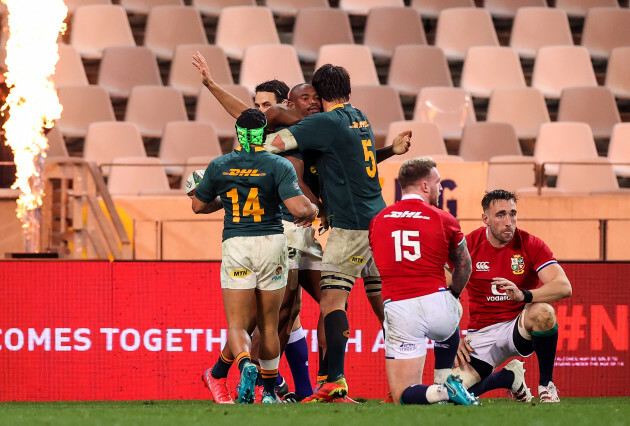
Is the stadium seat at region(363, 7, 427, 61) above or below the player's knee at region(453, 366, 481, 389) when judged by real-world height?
above

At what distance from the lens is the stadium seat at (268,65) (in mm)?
13695

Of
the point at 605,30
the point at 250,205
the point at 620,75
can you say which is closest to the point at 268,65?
the point at 620,75

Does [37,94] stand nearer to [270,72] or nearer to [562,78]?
[270,72]

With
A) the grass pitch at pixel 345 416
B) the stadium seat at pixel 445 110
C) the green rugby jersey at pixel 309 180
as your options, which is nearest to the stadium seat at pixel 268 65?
the stadium seat at pixel 445 110

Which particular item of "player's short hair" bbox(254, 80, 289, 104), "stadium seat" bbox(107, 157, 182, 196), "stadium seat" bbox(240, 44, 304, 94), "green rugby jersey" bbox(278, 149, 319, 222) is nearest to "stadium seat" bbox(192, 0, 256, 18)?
"stadium seat" bbox(240, 44, 304, 94)

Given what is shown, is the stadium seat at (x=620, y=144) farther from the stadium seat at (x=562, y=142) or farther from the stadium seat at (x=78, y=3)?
the stadium seat at (x=78, y=3)

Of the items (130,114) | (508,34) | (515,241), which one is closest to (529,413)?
(515,241)

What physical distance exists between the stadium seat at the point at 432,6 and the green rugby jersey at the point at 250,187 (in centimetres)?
937

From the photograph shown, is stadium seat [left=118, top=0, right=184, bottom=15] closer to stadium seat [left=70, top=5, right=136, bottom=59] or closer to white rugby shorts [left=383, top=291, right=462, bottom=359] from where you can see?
stadium seat [left=70, top=5, right=136, bottom=59]

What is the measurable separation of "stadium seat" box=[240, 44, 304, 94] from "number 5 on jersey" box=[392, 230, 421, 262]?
766cm

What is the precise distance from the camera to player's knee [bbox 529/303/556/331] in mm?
6984

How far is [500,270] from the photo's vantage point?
7.30 meters

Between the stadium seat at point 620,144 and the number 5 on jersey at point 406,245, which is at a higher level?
the stadium seat at point 620,144

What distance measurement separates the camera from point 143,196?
1105 cm
